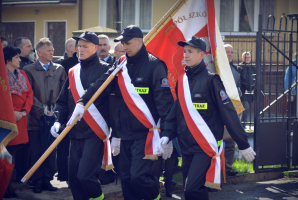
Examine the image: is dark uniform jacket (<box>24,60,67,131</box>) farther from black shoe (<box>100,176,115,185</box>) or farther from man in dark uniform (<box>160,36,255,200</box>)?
man in dark uniform (<box>160,36,255,200</box>)

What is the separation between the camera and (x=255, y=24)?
17312mm

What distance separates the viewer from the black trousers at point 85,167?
15.8ft

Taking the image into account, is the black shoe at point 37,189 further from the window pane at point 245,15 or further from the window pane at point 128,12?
the window pane at point 128,12

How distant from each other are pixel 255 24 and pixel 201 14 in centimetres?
1197

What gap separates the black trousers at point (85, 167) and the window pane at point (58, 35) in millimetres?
14417

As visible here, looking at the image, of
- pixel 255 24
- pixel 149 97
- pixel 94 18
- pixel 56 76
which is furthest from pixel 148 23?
pixel 149 97

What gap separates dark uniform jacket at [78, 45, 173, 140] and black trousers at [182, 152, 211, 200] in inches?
23.9

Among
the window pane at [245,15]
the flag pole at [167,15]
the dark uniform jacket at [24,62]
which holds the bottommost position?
the dark uniform jacket at [24,62]

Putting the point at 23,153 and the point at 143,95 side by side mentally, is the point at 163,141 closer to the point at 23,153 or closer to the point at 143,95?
the point at 143,95

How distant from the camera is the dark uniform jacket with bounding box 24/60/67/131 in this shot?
20.4 ft

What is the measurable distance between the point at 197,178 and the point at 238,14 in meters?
14.3

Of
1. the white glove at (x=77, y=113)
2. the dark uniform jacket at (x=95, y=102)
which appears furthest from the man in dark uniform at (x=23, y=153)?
the white glove at (x=77, y=113)

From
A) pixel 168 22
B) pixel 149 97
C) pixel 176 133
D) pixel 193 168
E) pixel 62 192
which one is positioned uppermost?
pixel 168 22

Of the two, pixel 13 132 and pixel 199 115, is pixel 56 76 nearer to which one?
pixel 13 132
